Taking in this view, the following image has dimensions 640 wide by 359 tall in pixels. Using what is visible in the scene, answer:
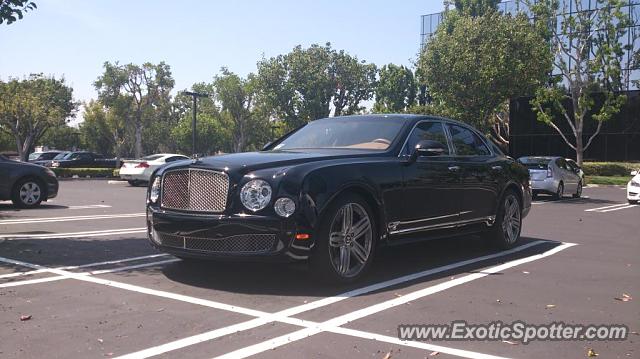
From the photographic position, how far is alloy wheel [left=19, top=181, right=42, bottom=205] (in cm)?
1345

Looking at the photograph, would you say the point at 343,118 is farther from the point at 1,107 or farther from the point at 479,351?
the point at 1,107

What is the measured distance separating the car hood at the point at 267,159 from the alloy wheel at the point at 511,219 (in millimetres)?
2814

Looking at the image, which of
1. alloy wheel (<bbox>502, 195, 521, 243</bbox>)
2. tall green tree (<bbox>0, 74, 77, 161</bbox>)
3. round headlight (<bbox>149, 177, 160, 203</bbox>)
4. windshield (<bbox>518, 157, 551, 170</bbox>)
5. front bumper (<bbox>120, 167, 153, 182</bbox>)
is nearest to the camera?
round headlight (<bbox>149, 177, 160, 203</bbox>)

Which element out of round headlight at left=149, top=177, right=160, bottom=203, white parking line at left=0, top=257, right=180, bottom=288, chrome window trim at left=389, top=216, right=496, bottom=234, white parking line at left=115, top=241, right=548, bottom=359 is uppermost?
round headlight at left=149, top=177, right=160, bottom=203

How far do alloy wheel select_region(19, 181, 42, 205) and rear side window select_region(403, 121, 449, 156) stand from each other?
32.8ft

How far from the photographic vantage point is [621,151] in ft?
138

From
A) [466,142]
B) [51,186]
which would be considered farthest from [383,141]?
[51,186]

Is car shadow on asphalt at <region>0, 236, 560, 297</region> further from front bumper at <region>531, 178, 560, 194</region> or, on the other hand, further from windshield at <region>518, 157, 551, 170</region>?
windshield at <region>518, 157, 551, 170</region>

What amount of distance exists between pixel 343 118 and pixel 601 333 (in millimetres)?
4055

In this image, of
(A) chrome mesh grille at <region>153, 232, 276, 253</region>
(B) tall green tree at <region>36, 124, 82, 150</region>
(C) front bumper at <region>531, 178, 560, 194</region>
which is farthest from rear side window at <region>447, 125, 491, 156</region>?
(B) tall green tree at <region>36, 124, 82, 150</region>

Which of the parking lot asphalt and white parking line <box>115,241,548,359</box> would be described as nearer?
white parking line <box>115,241,548,359</box>

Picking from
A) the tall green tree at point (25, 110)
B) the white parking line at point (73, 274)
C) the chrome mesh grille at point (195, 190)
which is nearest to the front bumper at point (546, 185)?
the white parking line at point (73, 274)

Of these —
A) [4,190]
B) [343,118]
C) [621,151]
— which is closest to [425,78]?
[621,151]

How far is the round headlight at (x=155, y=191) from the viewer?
20.0 ft
